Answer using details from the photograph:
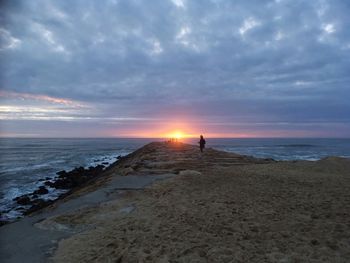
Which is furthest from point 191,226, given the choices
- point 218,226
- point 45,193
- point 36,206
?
point 45,193

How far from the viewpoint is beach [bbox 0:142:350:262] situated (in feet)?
20.3

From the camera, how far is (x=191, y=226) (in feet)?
25.3

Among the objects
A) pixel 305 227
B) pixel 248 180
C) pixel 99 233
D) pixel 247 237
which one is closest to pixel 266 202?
pixel 305 227

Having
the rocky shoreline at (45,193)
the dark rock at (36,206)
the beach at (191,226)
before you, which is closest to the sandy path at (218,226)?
the beach at (191,226)

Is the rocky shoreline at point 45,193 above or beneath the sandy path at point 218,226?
beneath

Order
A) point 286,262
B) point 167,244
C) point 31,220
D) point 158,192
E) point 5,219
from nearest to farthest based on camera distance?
point 286,262 → point 167,244 → point 31,220 → point 158,192 → point 5,219

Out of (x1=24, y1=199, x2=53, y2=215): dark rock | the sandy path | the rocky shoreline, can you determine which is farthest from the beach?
the rocky shoreline

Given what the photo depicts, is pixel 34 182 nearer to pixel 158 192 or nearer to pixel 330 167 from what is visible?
pixel 158 192

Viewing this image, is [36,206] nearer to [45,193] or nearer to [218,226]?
[45,193]

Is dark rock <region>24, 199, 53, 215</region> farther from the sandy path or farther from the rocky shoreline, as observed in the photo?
the sandy path

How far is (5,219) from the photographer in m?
15.4

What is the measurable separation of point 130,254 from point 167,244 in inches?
32.5

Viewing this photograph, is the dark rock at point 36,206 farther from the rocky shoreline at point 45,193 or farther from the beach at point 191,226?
the beach at point 191,226

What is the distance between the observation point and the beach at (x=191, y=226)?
618 centimetres
